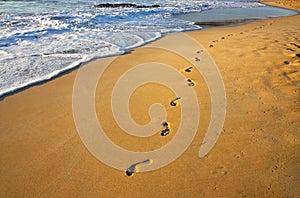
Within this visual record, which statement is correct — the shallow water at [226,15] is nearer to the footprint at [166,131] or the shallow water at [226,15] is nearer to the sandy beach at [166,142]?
the sandy beach at [166,142]

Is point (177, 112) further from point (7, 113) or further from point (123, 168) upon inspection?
point (7, 113)

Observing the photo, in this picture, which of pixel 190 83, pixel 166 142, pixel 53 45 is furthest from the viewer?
pixel 53 45

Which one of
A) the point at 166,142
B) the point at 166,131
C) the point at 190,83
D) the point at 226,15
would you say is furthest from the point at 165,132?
the point at 226,15

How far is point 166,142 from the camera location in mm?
2812

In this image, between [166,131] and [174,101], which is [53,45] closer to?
[174,101]

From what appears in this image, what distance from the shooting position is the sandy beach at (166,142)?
223 cm

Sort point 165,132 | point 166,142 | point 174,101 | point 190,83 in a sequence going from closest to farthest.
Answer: point 166,142
point 165,132
point 174,101
point 190,83

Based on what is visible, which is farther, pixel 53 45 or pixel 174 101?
pixel 53 45

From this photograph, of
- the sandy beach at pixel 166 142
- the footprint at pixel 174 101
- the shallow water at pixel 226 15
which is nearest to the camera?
the sandy beach at pixel 166 142

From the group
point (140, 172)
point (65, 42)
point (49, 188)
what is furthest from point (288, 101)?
point (65, 42)

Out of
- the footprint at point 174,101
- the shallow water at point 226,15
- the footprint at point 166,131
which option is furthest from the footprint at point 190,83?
the shallow water at point 226,15

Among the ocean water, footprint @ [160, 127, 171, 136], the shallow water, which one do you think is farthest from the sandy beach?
the shallow water

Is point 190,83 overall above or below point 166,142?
above

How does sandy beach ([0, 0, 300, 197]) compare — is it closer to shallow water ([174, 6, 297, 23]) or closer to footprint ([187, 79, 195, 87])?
footprint ([187, 79, 195, 87])
